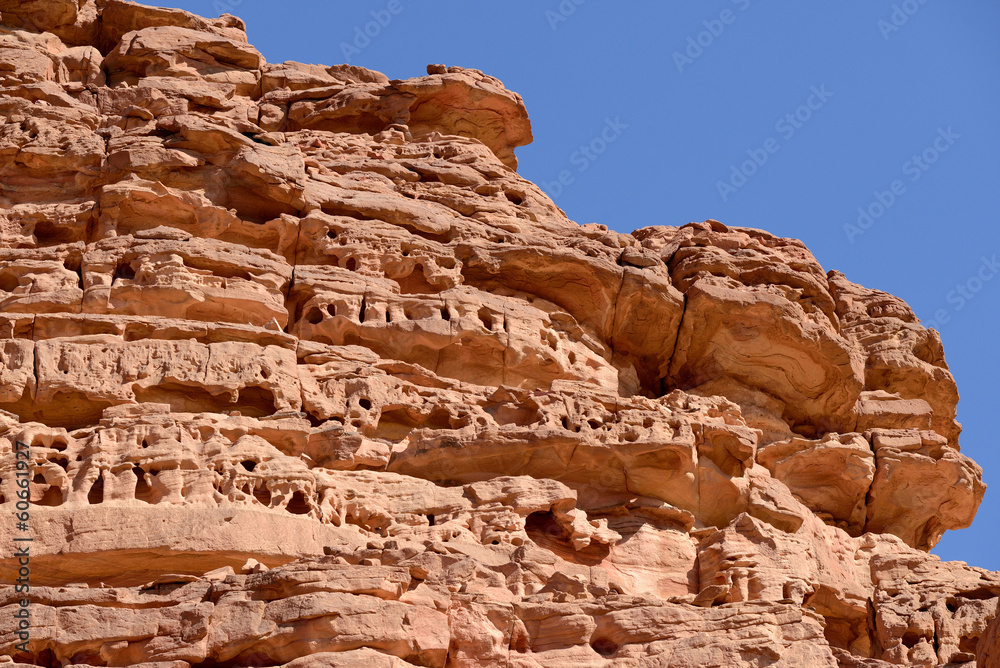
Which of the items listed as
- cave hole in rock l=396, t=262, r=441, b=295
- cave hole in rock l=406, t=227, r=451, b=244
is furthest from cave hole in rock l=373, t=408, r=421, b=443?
cave hole in rock l=406, t=227, r=451, b=244

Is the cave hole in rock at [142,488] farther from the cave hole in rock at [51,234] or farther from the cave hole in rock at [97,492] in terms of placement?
the cave hole in rock at [51,234]

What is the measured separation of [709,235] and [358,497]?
12641 millimetres

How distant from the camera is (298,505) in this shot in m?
22.7

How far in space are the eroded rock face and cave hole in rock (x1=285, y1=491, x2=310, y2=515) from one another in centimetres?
22

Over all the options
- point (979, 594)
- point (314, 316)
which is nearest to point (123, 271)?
point (314, 316)

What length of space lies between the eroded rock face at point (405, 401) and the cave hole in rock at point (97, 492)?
8cm

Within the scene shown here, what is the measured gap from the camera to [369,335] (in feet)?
89.8

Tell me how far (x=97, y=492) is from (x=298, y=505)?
9.89ft

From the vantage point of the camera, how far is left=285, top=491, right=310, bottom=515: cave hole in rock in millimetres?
22641

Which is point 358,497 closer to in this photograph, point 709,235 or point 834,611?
point 834,611

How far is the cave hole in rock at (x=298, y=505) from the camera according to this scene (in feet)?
74.3

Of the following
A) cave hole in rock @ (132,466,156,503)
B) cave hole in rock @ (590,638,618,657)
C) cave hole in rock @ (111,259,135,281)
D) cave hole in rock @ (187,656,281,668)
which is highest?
cave hole in rock @ (111,259,135,281)

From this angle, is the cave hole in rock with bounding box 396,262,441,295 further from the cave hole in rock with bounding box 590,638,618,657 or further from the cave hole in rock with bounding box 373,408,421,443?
the cave hole in rock with bounding box 590,638,618,657

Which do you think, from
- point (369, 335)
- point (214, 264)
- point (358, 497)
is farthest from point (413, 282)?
point (358, 497)
